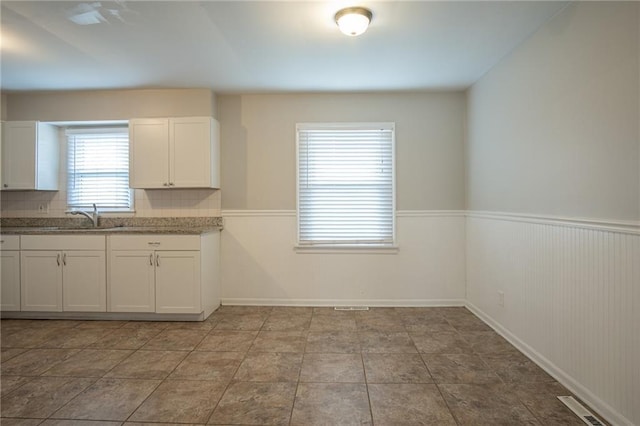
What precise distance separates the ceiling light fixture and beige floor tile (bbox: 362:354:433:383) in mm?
2369

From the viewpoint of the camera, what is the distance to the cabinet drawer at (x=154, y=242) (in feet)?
11.3

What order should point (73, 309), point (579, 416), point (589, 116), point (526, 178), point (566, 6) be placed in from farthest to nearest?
point (73, 309) → point (526, 178) → point (566, 6) → point (589, 116) → point (579, 416)

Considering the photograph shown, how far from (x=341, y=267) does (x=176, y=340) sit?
186 centimetres

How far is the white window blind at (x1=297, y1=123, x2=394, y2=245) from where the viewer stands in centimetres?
396

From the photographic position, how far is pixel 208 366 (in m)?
2.51

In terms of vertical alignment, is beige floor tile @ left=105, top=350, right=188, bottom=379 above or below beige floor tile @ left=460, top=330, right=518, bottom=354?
below

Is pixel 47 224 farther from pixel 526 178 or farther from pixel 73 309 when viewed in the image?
pixel 526 178

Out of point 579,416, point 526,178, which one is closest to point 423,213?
point 526,178

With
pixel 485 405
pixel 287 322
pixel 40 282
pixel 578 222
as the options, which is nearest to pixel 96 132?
pixel 40 282

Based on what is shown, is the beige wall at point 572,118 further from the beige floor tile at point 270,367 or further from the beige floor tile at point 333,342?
the beige floor tile at point 270,367

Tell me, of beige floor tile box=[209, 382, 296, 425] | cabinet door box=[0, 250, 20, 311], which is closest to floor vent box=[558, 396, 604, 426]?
beige floor tile box=[209, 382, 296, 425]

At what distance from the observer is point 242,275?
13.2 feet

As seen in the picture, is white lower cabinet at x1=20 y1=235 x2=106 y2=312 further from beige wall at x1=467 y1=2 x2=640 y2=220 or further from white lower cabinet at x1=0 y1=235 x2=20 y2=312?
beige wall at x1=467 y1=2 x2=640 y2=220

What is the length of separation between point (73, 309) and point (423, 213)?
389 centimetres
